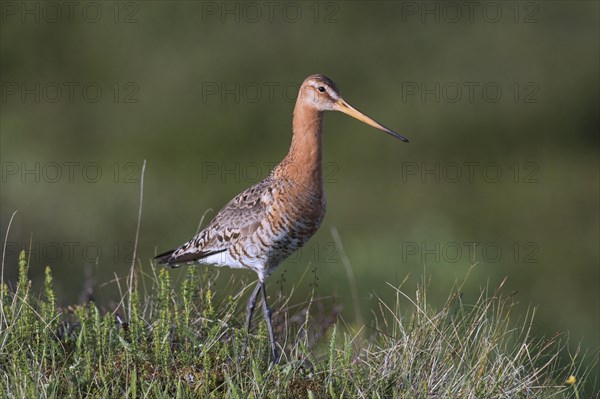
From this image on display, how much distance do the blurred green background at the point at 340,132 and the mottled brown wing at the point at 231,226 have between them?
403 cm

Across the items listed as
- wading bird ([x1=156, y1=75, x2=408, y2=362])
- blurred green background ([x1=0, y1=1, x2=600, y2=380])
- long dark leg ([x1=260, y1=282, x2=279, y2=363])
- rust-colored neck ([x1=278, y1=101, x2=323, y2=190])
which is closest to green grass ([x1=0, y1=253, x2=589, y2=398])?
long dark leg ([x1=260, y1=282, x2=279, y2=363])

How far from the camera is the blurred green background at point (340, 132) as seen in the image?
39.5 ft

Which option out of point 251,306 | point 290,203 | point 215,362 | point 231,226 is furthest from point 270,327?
point 231,226

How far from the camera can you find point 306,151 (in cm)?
638

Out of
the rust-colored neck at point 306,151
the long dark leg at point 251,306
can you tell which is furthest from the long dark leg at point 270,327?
the rust-colored neck at point 306,151

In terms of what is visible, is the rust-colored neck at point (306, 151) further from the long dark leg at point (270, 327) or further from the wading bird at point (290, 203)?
the long dark leg at point (270, 327)

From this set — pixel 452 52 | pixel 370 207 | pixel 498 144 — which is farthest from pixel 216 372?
pixel 452 52

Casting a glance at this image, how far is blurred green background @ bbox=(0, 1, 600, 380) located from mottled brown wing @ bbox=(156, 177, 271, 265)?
13.2 feet

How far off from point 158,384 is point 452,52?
1130 centimetres

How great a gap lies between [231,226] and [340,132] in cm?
823

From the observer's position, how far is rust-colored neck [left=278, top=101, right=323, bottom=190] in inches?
251

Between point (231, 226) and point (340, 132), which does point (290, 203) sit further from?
point (340, 132)

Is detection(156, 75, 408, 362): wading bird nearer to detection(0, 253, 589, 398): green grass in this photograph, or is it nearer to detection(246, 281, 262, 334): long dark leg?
detection(246, 281, 262, 334): long dark leg

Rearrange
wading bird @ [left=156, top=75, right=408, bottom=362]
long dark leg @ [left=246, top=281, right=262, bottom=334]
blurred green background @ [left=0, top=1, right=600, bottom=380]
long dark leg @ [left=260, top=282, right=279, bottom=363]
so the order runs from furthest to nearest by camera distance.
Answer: blurred green background @ [left=0, top=1, right=600, bottom=380] < wading bird @ [left=156, top=75, right=408, bottom=362] < long dark leg @ [left=246, top=281, right=262, bottom=334] < long dark leg @ [left=260, top=282, right=279, bottom=363]
